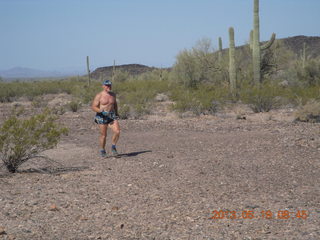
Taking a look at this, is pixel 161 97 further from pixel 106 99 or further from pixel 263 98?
pixel 106 99

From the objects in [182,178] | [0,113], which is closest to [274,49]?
[0,113]

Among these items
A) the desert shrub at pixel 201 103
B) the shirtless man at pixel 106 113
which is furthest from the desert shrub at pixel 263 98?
the shirtless man at pixel 106 113

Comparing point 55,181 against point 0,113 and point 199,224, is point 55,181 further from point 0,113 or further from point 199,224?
point 0,113

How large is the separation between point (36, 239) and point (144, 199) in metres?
1.82

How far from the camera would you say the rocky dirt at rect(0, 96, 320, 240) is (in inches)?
192

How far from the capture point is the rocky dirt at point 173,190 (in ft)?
16.0

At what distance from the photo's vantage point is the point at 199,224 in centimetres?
499

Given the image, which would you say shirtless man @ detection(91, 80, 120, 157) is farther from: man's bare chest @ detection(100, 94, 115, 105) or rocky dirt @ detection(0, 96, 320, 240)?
rocky dirt @ detection(0, 96, 320, 240)

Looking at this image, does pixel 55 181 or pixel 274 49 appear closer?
pixel 55 181

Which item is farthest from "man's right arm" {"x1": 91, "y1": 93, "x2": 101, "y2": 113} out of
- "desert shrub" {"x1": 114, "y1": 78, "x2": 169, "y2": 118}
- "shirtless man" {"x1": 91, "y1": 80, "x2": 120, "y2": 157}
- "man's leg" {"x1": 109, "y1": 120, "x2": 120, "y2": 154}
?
"desert shrub" {"x1": 114, "y1": 78, "x2": 169, "y2": 118}

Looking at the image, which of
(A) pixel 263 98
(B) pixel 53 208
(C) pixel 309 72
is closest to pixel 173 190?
(B) pixel 53 208
